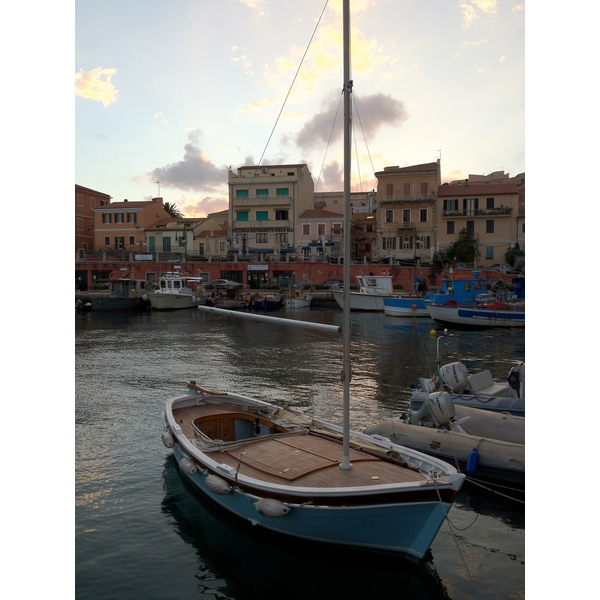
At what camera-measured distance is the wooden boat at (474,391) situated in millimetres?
12273

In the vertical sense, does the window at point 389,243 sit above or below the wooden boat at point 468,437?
above

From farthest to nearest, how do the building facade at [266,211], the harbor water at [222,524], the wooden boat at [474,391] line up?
1. the building facade at [266,211]
2. the wooden boat at [474,391]
3. the harbor water at [222,524]

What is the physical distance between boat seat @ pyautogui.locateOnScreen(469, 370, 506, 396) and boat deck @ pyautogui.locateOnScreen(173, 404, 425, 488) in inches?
214

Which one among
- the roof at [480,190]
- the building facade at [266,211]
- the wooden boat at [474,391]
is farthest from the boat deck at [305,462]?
the building facade at [266,211]

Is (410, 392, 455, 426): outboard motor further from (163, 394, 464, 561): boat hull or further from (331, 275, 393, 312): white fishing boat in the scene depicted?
(331, 275, 393, 312): white fishing boat

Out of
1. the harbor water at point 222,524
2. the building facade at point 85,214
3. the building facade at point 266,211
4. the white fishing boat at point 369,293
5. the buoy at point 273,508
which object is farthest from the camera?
the building facade at point 85,214

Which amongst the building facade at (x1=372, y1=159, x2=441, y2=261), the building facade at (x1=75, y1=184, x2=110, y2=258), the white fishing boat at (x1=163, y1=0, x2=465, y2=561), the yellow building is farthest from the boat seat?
the building facade at (x1=75, y1=184, x2=110, y2=258)

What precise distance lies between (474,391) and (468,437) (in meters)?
2.74

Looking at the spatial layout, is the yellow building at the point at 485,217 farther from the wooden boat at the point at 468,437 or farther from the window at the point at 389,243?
the wooden boat at the point at 468,437

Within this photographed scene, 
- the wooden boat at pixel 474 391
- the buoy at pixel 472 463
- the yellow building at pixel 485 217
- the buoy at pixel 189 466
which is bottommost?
the buoy at pixel 472 463

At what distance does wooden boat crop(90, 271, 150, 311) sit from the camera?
45906 millimetres

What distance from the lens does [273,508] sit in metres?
7.04

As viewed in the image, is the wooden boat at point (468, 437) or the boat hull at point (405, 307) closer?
the wooden boat at point (468, 437)

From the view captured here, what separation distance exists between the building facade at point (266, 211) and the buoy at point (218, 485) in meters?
52.5
